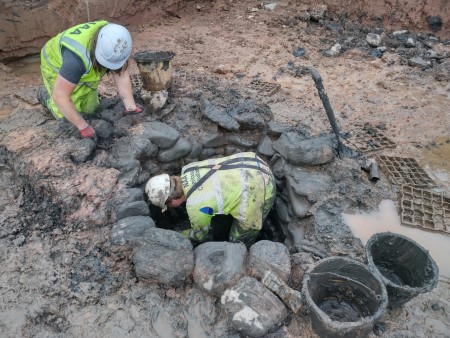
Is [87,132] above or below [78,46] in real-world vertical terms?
below

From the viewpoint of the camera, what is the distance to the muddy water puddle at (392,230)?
320 centimetres

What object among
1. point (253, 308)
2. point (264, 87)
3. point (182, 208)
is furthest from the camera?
point (264, 87)

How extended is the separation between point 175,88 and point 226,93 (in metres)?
0.68

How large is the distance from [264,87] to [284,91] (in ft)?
0.98

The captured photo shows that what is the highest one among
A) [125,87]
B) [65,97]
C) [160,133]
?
[65,97]

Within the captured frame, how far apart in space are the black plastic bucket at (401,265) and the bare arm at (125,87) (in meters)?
2.82

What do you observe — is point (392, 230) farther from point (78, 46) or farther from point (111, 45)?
point (78, 46)

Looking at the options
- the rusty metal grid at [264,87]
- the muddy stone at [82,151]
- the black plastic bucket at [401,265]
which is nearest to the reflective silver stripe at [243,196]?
the black plastic bucket at [401,265]

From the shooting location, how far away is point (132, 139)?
12.4 ft

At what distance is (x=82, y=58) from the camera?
3.17m

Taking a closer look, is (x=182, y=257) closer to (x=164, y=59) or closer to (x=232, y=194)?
→ (x=232, y=194)

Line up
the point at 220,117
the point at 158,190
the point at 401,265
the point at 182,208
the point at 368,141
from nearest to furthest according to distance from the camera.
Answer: the point at 401,265 < the point at 158,190 < the point at 220,117 < the point at 368,141 < the point at 182,208

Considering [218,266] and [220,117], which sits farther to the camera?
[220,117]

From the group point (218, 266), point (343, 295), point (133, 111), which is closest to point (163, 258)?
point (218, 266)
